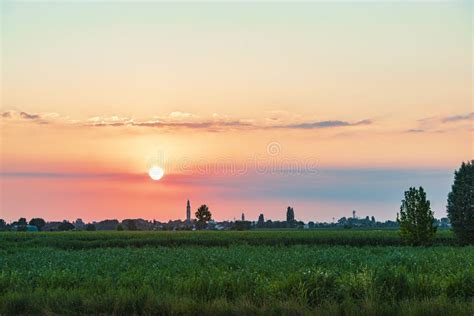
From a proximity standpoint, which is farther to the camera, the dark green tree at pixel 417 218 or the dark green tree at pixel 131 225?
the dark green tree at pixel 131 225

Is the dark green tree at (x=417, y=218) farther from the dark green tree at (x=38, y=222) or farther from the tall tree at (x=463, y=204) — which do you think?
the dark green tree at (x=38, y=222)

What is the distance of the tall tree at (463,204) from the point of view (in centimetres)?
5925

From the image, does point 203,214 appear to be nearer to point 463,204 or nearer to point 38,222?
point 38,222

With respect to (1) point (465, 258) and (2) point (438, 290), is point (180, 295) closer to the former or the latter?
(2) point (438, 290)

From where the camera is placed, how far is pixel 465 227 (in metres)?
59.2

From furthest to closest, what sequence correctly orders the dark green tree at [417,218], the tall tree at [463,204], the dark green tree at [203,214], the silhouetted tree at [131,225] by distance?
the dark green tree at [203,214] < the silhouetted tree at [131,225] < the tall tree at [463,204] < the dark green tree at [417,218]

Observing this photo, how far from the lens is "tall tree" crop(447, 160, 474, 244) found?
59250 mm

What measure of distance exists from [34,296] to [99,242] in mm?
49412

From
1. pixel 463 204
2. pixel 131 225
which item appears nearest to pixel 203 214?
pixel 131 225

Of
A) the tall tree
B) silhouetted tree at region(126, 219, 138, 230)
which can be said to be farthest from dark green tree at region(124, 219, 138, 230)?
the tall tree

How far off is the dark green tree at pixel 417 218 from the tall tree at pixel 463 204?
1098cm

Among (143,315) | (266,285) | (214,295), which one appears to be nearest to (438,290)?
(266,285)

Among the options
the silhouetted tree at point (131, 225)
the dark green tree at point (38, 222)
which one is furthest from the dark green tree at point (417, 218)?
the dark green tree at point (38, 222)

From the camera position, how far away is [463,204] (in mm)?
59781
